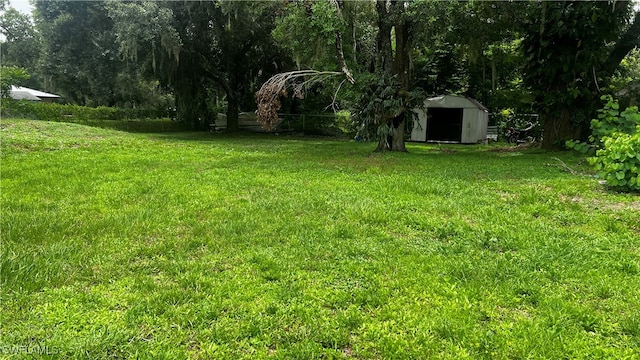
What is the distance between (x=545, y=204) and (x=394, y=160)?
4.26m

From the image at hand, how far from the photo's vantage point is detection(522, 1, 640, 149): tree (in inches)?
376

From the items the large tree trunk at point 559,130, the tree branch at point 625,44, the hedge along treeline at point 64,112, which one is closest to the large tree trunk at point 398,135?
the large tree trunk at point 559,130

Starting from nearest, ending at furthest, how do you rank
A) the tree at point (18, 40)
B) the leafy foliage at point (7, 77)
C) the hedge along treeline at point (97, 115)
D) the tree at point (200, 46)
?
1. the tree at point (200, 46)
2. the leafy foliage at point (7, 77)
3. the hedge along treeline at point (97, 115)
4. the tree at point (18, 40)

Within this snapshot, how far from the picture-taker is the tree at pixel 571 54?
9.54m

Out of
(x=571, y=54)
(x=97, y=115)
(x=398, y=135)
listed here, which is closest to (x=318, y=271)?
(x=398, y=135)

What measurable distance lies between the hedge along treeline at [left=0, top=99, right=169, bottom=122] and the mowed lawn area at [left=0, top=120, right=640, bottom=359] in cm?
1168

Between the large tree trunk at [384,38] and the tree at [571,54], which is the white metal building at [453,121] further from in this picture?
the large tree trunk at [384,38]

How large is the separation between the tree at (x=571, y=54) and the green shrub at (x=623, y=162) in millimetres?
5439

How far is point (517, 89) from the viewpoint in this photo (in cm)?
1738

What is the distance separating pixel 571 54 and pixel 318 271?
10300 mm

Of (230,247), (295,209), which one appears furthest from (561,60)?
(230,247)

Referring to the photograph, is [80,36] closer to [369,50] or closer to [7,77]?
[7,77]

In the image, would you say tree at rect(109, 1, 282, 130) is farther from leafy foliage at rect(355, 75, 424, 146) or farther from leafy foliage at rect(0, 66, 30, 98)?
leafy foliage at rect(355, 75, 424, 146)

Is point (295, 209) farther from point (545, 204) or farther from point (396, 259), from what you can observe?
point (545, 204)
